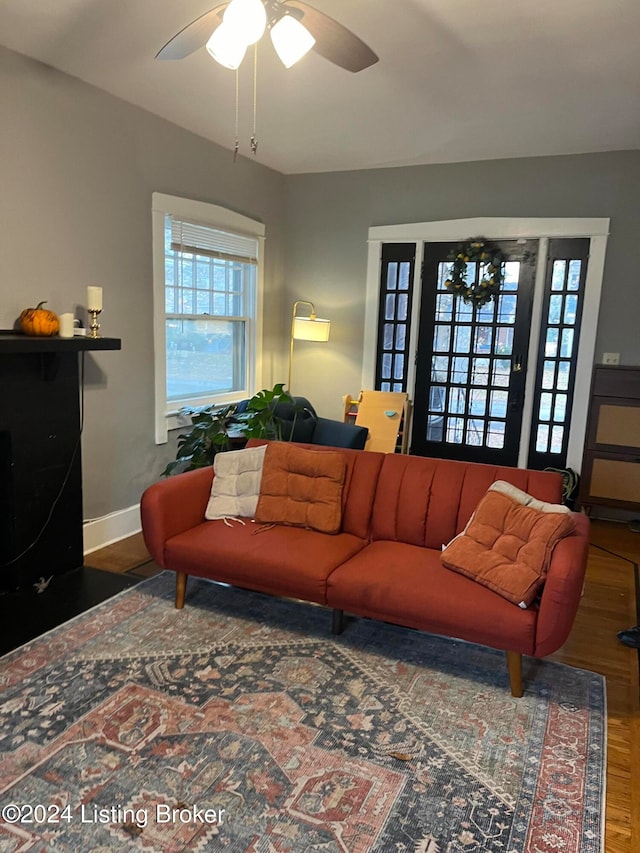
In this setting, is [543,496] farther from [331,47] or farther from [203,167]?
[203,167]

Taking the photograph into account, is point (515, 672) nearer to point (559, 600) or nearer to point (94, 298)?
point (559, 600)

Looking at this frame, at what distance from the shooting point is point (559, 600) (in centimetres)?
220

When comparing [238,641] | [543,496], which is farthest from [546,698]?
[238,641]

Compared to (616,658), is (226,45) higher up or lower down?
higher up

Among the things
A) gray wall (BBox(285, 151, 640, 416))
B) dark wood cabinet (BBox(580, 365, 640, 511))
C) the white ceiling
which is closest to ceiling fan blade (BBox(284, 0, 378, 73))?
the white ceiling

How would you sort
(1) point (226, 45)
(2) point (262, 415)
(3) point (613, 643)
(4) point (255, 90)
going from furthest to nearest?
(2) point (262, 415), (4) point (255, 90), (3) point (613, 643), (1) point (226, 45)

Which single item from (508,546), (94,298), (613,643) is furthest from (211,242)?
(613,643)

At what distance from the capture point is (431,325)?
5199 mm

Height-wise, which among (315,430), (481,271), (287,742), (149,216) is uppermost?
(149,216)

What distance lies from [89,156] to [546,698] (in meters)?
3.52

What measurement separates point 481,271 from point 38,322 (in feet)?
11.0

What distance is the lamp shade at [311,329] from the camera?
17.1 ft

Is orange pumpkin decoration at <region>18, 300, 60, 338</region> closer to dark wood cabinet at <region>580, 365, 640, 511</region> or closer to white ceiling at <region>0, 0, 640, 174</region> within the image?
white ceiling at <region>0, 0, 640, 174</region>

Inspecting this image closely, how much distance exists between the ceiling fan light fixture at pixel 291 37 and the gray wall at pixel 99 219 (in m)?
1.56
